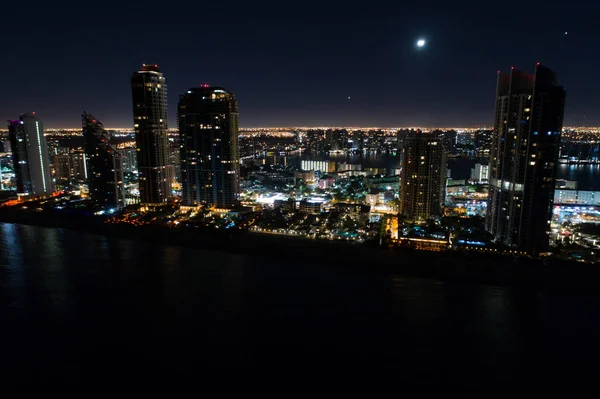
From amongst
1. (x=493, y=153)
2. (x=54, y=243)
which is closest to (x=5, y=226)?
(x=54, y=243)

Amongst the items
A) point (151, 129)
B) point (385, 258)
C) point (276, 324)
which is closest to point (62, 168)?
point (151, 129)

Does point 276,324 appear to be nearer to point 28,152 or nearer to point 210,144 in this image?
point 210,144

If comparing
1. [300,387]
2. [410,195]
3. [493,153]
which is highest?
[493,153]

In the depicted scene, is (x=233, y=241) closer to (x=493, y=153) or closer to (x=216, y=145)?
(x=216, y=145)

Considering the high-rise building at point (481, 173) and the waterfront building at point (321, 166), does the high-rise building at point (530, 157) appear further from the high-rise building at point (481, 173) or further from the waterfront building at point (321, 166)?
the waterfront building at point (321, 166)

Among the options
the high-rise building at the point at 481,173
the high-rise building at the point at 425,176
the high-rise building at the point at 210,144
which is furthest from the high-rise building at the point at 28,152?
the high-rise building at the point at 481,173

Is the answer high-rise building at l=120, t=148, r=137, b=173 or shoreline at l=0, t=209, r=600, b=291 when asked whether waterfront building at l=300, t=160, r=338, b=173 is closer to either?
high-rise building at l=120, t=148, r=137, b=173
